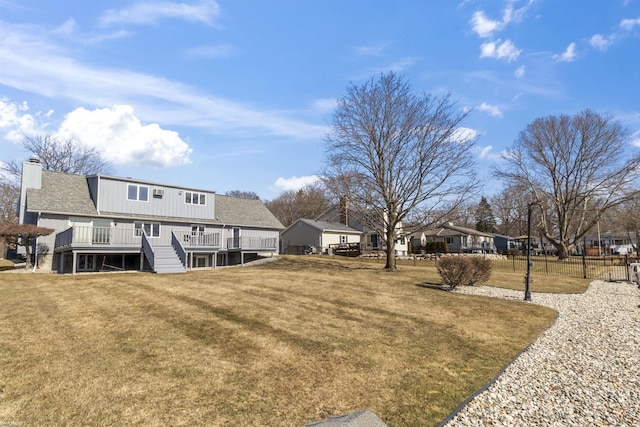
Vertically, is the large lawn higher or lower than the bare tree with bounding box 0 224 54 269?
lower

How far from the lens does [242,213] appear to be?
30203mm

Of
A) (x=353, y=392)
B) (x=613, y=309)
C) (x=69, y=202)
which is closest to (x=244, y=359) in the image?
(x=353, y=392)

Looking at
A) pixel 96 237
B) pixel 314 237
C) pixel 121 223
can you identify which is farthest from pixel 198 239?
pixel 314 237

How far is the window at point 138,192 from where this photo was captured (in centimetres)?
2261

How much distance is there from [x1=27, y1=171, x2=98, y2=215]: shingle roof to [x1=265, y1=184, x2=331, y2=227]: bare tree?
44386 millimetres

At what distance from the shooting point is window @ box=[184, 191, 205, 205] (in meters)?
25.3

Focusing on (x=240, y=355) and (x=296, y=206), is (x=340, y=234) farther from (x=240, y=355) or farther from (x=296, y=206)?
(x=240, y=355)

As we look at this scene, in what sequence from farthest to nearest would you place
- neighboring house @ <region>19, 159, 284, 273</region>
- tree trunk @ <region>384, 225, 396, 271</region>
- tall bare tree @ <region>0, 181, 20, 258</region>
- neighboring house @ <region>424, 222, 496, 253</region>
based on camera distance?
neighboring house @ <region>424, 222, 496, 253</region>
tall bare tree @ <region>0, 181, 20, 258</region>
tree trunk @ <region>384, 225, 396, 271</region>
neighboring house @ <region>19, 159, 284, 273</region>

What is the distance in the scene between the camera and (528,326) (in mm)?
9891

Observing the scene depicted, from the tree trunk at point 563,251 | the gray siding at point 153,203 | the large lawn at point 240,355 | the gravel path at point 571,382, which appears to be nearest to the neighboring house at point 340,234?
the gray siding at point 153,203

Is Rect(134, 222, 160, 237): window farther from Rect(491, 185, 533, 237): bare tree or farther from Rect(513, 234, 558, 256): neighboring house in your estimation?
Rect(491, 185, 533, 237): bare tree

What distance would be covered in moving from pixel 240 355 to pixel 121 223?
19.1 meters

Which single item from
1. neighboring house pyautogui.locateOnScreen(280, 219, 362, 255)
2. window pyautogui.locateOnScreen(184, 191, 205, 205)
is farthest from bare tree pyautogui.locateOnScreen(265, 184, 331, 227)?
window pyautogui.locateOnScreen(184, 191, 205, 205)

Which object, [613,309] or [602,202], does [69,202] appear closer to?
[613,309]
